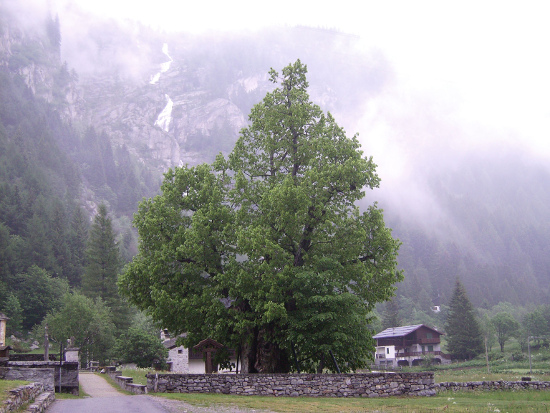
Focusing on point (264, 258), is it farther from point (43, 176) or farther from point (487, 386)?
point (43, 176)

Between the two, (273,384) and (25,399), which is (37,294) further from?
(25,399)

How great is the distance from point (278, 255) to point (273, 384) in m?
5.69

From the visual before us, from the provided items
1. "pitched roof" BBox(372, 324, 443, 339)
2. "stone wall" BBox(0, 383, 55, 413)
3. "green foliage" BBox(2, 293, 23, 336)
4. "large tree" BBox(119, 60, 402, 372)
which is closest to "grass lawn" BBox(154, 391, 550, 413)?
"large tree" BBox(119, 60, 402, 372)

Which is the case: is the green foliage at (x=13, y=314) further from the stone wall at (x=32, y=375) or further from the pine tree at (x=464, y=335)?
the pine tree at (x=464, y=335)

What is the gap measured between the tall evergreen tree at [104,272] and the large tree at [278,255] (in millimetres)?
50593

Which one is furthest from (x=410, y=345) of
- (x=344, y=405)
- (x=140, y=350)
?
(x=344, y=405)

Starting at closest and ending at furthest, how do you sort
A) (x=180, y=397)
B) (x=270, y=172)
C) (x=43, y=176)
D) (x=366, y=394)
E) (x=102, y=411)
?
(x=102, y=411), (x=180, y=397), (x=366, y=394), (x=270, y=172), (x=43, y=176)

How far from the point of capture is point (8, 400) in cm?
1208

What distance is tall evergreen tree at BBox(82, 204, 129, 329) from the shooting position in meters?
73.9

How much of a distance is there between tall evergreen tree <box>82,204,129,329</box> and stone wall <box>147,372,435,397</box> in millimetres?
52865

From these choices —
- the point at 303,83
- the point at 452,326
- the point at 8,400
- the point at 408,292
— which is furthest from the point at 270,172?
the point at 408,292

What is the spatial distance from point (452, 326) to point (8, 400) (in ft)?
260

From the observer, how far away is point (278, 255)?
23.5 meters

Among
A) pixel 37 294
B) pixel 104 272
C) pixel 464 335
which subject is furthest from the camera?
pixel 104 272
